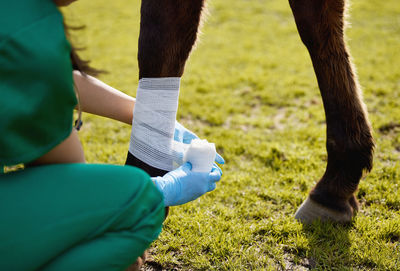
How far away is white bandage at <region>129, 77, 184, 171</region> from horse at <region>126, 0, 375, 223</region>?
0.13ft

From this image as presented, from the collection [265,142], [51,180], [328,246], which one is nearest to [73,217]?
[51,180]

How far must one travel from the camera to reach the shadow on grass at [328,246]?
150 cm

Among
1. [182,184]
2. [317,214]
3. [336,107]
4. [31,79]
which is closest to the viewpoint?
[31,79]

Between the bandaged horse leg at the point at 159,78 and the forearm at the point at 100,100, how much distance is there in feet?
0.40

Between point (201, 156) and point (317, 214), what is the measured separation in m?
0.69

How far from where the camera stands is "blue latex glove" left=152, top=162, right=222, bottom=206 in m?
1.28

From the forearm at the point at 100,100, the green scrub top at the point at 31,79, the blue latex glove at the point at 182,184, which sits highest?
the green scrub top at the point at 31,79

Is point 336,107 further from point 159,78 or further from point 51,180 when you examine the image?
point 51,180

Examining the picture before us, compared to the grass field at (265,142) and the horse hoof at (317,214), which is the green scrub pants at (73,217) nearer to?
the grass field at (265,142)

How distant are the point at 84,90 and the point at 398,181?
1.62 meters

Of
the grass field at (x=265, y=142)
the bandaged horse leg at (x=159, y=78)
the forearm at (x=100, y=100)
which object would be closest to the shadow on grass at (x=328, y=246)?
the grass field at (x=265, y=142)

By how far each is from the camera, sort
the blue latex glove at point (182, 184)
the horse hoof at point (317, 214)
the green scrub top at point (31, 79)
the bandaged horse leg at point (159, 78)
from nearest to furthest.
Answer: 1. the green scrub top at point (31, 79)
2. the blue latex glove at point (182, 184)
3. the bandaged horse leg at point (159, 78)
4. the horse hoof at point (317, 214)

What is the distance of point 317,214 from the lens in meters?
1.72

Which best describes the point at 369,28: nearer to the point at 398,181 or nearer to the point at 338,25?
the point at 398,181
